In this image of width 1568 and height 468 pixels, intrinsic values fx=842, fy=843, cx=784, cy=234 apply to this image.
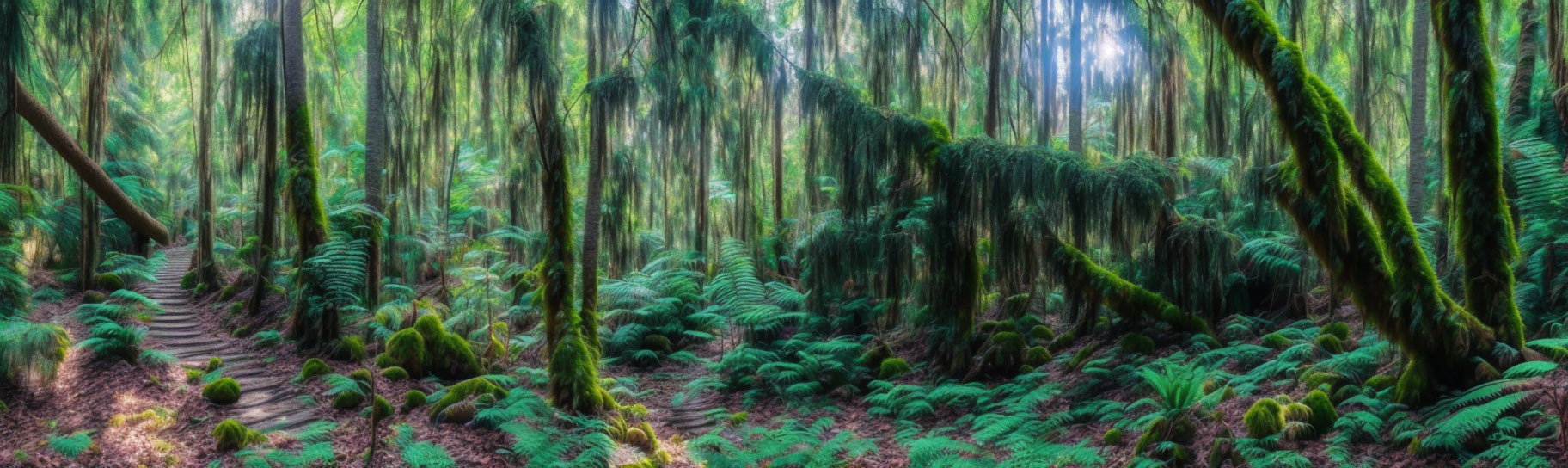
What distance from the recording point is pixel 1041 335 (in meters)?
8.82

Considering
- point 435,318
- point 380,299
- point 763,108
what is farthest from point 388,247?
point 763,108

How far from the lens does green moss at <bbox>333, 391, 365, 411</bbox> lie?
677 centimetres

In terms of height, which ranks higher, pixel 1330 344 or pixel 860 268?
pixel 860 268

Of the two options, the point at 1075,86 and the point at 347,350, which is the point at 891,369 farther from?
the point at 347,350

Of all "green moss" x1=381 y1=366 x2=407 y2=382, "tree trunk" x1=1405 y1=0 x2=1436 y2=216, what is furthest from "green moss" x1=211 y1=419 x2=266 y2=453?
"tree trunk" x1=1405 y1=0 x2=1436 y2=216

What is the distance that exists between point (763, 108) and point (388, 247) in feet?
18.4

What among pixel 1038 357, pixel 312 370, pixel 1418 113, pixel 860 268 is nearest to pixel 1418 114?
pixel 1418 113

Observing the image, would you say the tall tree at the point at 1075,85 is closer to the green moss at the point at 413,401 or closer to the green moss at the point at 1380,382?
the green moss at the point at 1380,382

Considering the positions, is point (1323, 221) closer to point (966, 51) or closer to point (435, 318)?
point (435, 318)

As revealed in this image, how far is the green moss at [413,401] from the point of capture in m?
6.80

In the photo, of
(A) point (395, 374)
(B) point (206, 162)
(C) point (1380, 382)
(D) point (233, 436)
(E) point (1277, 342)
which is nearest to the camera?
(C) point (1380, 382)

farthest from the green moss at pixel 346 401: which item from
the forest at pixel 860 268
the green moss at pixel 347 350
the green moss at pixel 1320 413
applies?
the green moss at pixel 1320 413

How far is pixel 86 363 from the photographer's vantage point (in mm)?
6965

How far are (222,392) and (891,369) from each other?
19.1ft
